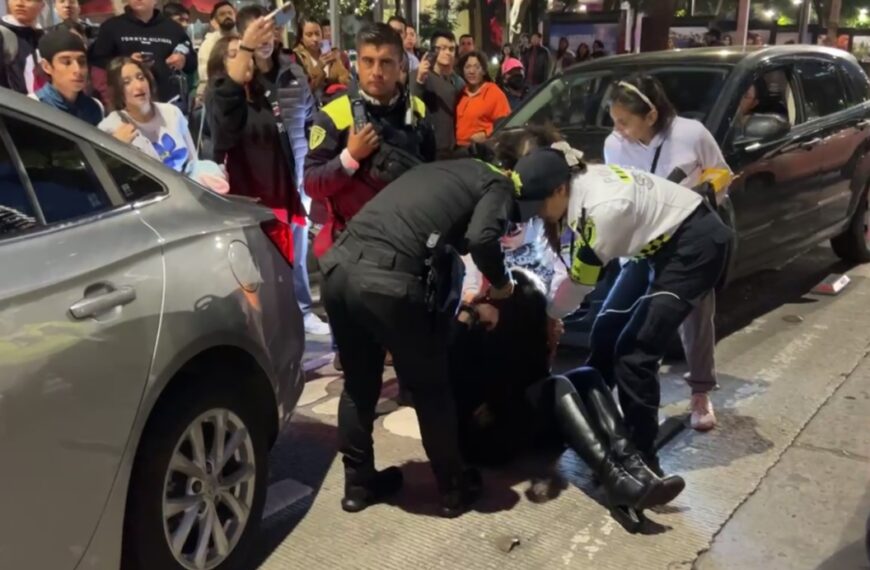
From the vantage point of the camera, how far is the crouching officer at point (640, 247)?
3094 mm

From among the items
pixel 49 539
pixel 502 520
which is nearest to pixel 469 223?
pixel 502 520

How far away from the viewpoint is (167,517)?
2570mm

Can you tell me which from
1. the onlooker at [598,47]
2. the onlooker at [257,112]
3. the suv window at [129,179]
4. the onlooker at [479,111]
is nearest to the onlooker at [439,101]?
the onlooker at [479,111]


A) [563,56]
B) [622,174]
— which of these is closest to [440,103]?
[622,174]

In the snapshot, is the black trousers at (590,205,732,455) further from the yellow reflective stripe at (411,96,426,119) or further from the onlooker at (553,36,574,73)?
the onlooker at (553,36,574,73)

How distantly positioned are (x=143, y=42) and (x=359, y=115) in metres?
3.37

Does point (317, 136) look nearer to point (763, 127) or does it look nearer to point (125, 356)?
point (125, 356)

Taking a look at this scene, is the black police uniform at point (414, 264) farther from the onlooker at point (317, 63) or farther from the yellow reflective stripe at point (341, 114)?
the onlooker at point (317, 63)

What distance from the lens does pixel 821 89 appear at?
6.36 meters

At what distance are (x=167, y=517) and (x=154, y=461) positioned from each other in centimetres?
20

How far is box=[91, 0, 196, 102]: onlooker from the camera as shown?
247 inches

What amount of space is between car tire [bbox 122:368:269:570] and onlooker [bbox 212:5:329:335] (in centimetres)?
179

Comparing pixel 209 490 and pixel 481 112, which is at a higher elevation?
pixel 481 112

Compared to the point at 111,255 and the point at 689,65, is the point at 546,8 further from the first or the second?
the point at 111,255
